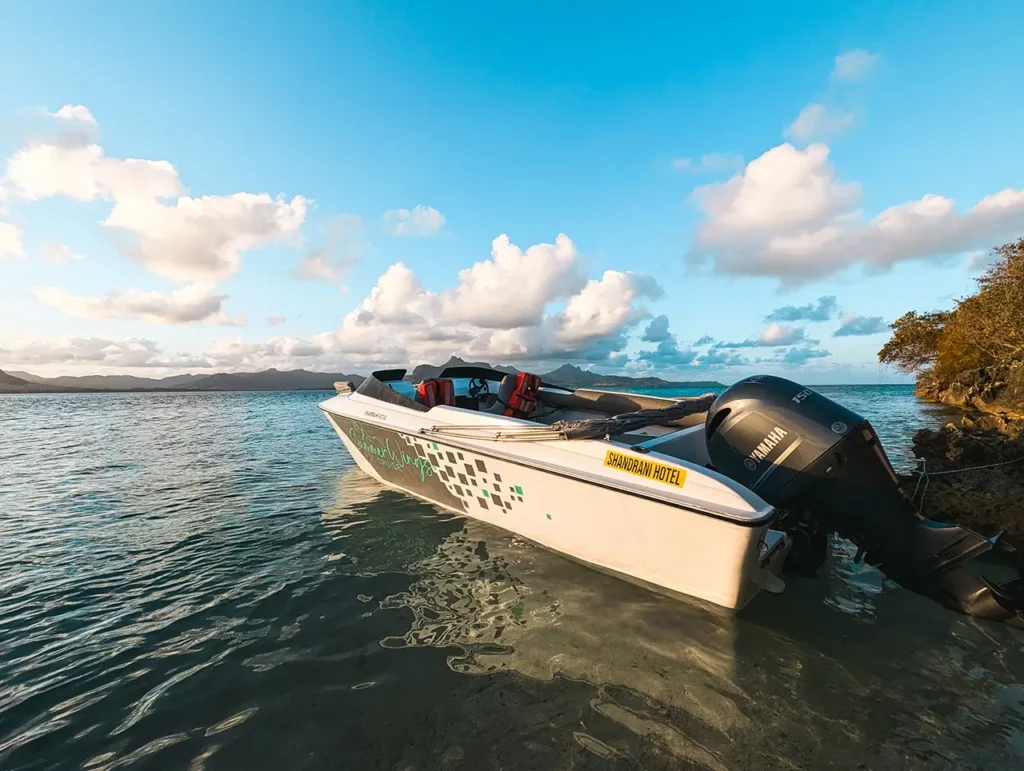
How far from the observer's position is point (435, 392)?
22.4ft

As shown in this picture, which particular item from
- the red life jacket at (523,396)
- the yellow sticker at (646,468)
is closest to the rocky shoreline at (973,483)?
the yellow sticker at (646,468)

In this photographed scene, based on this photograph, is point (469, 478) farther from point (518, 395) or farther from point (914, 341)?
point (914, 341)

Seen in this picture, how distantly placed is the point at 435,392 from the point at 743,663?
16.3 ft

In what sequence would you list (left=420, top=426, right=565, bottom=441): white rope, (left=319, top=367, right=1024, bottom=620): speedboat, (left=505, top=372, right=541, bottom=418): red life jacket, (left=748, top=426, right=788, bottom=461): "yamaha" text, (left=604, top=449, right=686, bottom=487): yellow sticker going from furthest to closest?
(left=505, top=372, right=541, bottom=418): red life jacket
(left=420, top=426, right=565, bottom=441): white rope
(left=748, top=426, right=788, bottom=461): "yamaha" text
(left=604, top=449, right=686, bottom=487): yellow sticker
(left=319, top=367, right=1024, bottom=620): speedboat

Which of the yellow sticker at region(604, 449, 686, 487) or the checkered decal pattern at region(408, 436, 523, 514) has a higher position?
the yellow sticker at region(604, 449, 686, 487)

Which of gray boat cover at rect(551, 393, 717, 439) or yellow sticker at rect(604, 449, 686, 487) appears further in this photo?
gray boat cover at rect(551, 393, 717, 439)

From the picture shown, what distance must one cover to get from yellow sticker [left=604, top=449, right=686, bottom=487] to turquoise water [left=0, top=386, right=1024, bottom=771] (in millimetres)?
1102

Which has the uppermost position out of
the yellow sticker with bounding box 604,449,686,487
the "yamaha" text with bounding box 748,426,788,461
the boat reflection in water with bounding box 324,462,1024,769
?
the "yamaha" text with bounding box 748,426,788,461

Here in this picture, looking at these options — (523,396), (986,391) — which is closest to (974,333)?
(986,391)

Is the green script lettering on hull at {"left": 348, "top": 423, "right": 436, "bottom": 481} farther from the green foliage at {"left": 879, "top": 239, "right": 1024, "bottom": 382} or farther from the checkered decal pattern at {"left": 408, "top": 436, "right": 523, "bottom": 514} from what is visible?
the green foliage at {"left": 879, "top": 239, "right": 1024, "bottom": 382}

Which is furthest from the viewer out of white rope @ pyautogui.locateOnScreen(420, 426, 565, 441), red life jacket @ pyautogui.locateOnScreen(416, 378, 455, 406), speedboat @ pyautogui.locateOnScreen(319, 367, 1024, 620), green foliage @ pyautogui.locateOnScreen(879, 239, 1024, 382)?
green foliage @ pyautogui.locateOnScreen(879, 239, 1024, 382)

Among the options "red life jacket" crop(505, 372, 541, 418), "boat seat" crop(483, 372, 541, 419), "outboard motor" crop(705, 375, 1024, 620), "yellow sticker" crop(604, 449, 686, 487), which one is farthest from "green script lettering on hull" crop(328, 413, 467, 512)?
"outboard motor" crop(705, 375, 1024, 620)

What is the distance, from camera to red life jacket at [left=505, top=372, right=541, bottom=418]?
24.1 ft

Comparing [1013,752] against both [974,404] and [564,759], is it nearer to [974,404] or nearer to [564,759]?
[564,759]
